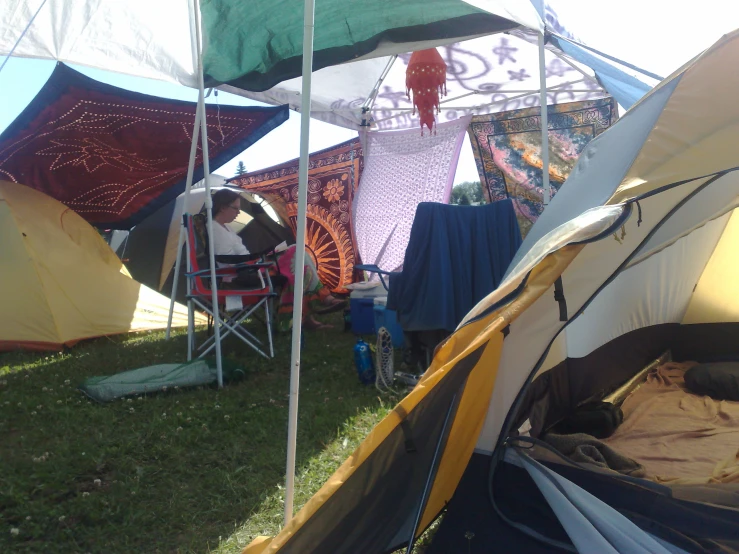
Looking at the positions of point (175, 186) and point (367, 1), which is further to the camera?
point (175, 186)

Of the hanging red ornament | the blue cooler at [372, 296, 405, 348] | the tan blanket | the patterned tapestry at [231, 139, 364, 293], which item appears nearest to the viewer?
the tan blanket

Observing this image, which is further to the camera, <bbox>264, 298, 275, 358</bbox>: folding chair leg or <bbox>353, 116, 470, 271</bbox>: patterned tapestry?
<bbox>353, 116, 470, 271</bbox>: patterned tapestry

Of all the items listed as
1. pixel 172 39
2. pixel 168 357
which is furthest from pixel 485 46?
pixel 168 357

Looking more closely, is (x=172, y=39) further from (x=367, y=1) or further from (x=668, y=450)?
(x=668, y=450)

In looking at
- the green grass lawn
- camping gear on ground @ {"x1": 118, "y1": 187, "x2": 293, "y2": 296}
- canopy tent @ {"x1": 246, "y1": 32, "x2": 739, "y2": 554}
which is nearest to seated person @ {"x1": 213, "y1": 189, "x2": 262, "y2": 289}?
the green grass lawn

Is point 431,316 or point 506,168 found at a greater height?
point 506,168

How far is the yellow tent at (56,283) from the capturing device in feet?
14.7

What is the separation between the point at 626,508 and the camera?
6.23 feet

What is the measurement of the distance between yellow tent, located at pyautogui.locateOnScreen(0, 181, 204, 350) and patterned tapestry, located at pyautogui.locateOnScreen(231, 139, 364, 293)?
6.23ft

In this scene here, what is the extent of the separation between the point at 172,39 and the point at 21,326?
2468 mm

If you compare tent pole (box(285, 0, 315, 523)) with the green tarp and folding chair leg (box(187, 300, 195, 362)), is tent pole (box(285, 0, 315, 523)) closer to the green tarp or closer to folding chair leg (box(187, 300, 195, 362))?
the green tarp

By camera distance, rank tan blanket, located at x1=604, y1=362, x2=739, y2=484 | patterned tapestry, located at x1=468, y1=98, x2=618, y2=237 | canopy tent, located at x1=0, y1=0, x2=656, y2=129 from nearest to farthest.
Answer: tan blanket, located at x1=604, y1=362, x2=739, y2=484 → canopy tent, located at x1=0, y1=0, x2=656, y2=129 → patterned tapestry, located at x1=468, y1=98, x2=618, y2=237

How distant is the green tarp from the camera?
319cm

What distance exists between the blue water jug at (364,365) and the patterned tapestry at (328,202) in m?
3.20
